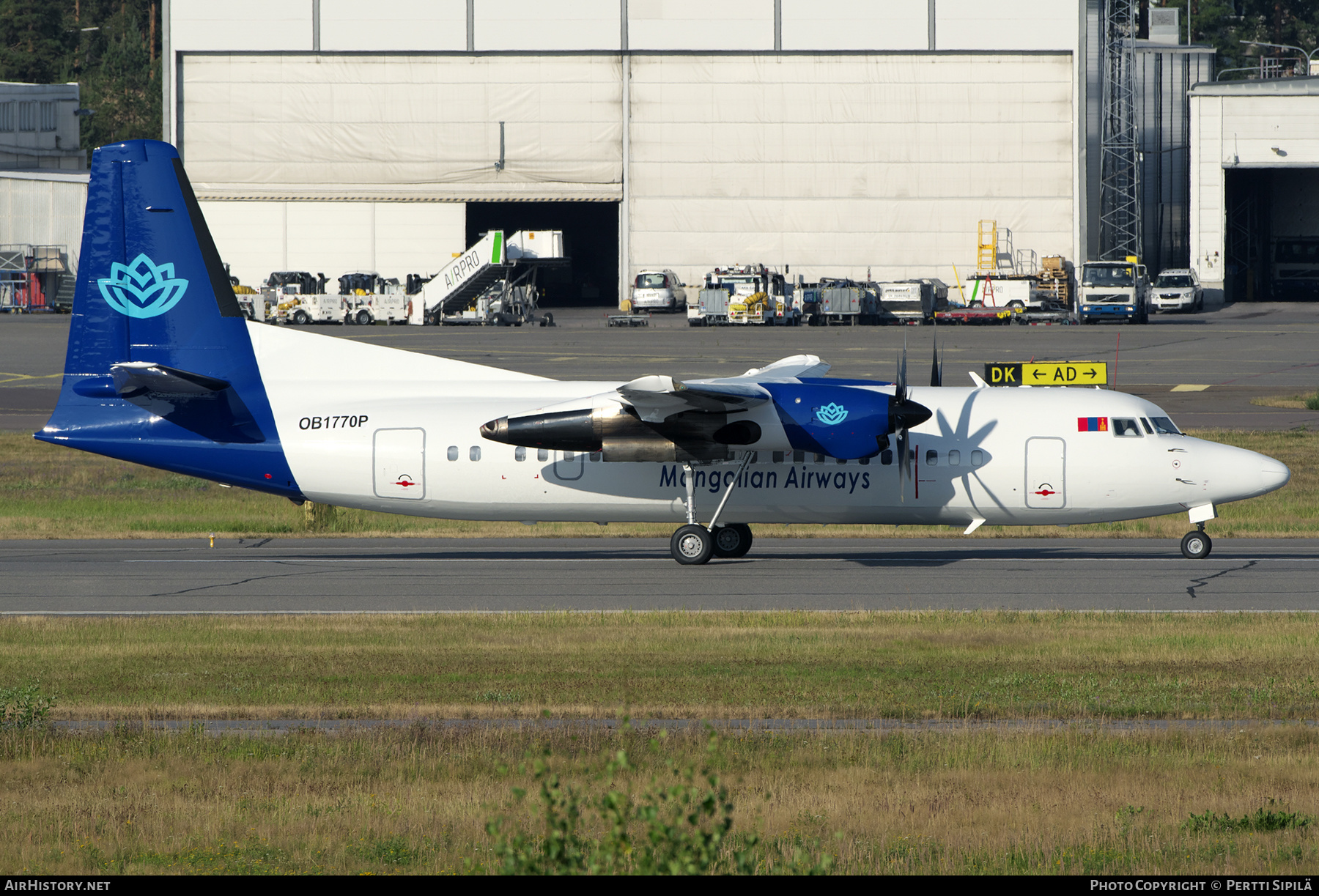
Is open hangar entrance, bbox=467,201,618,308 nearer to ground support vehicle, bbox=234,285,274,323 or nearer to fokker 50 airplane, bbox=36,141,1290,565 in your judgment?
ground support vehicle, bbox=234,285,274,323

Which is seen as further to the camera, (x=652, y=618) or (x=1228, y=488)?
(x=1228, y=488)

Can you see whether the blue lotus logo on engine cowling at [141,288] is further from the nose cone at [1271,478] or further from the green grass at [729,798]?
the nose cone at [1271,478]

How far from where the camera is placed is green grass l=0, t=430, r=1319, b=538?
2941 cm

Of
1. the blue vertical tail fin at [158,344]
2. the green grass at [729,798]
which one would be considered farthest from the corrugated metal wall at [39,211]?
the green grass at [729,798]

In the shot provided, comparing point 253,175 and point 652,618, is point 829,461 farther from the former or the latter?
point 253,175

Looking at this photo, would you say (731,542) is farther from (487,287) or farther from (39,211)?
(39,211)

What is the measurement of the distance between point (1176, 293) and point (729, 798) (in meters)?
79.0

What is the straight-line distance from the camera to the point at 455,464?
23812 mm

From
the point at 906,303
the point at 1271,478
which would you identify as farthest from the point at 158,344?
the point at 906,303

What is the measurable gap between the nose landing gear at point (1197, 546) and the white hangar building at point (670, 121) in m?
62.7

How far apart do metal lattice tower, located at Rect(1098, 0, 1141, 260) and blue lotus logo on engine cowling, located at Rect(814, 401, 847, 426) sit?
69.7 meters

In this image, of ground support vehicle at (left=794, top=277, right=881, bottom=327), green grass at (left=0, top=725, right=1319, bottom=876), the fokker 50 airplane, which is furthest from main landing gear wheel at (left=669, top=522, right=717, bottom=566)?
ground support vehicle at (left=794, top=277, right=881, bottom=327)

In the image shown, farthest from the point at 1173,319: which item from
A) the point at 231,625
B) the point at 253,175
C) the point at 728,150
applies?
the point at 231,625

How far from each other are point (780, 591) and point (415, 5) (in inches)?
2830
